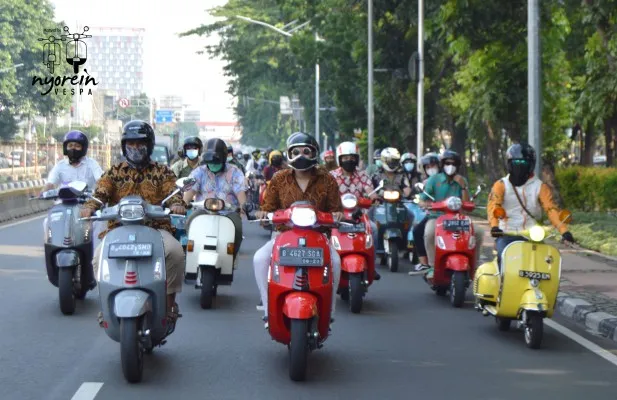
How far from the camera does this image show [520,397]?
8422 mm

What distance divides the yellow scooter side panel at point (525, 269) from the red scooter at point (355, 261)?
2.25 m

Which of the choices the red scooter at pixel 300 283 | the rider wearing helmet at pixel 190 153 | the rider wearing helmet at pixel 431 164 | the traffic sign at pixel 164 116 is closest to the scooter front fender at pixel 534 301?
the red scooter at pixel 300 283

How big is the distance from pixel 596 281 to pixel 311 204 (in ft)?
24.6

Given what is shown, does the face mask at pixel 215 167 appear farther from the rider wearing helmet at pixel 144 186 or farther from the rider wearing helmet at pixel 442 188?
the rider wearing helmet at pixel 144 186

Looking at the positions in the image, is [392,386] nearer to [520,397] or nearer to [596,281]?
[520,397]

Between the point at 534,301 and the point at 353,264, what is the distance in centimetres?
290

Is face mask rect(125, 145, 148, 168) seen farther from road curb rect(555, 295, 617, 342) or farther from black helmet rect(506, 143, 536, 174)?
road curb rect(555, 295, 617, 342)

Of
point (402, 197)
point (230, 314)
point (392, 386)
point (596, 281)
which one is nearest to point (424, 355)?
point (392, 386)

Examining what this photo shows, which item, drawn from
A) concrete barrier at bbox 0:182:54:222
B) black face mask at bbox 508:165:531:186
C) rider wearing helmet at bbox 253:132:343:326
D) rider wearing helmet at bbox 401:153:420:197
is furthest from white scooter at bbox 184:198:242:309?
concrete barrier at bbox 0:182:54:222

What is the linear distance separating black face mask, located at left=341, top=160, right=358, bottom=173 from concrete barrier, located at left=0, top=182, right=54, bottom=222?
14.7m

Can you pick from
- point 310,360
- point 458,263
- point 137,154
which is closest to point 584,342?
point 458,263

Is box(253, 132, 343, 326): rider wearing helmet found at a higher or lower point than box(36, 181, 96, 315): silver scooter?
higher

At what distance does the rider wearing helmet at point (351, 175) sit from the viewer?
48.3 ft

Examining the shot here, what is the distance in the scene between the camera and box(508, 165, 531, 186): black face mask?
11.4m
